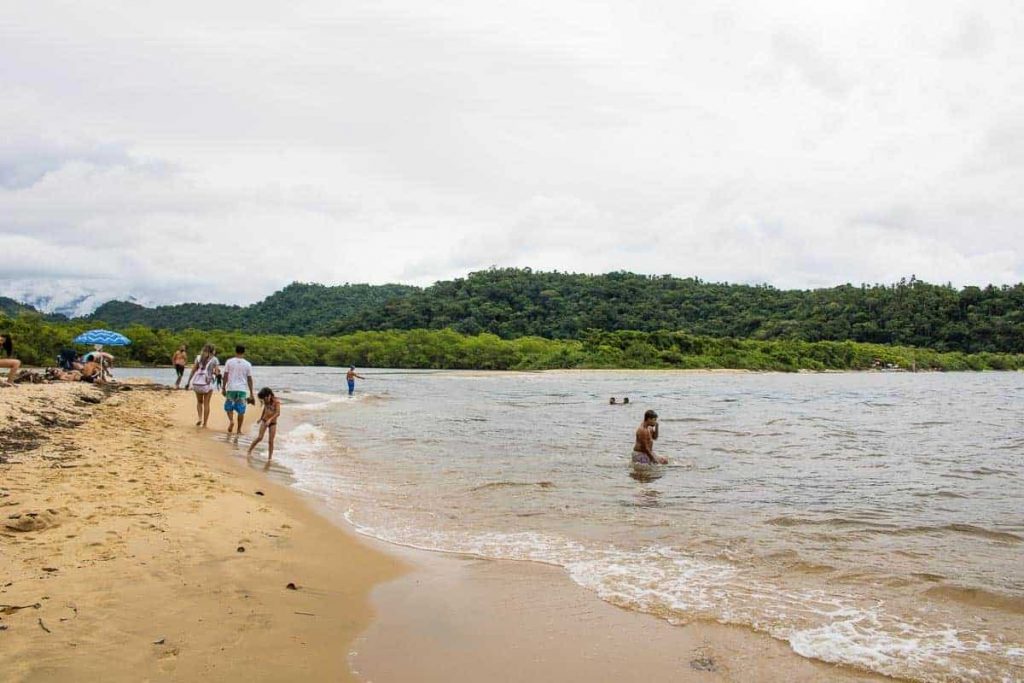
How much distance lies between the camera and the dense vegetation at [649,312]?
11231 centimetres

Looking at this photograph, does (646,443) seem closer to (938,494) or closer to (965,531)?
(938,494)

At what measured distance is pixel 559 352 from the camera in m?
90.8

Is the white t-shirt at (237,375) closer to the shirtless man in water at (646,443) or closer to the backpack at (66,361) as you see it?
the shirtless man in water at (646,443)

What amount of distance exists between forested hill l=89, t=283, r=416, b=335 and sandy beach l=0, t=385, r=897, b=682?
121 metres

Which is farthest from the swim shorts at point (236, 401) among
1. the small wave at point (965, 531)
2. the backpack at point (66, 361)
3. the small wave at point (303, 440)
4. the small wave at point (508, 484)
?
the backpack at point (66, 361)

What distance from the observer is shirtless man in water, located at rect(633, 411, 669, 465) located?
15016 millimetres

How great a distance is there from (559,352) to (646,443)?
7576cm

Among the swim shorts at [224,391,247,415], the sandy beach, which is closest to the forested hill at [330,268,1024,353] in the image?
the swim shorts at [224,391,247,415]

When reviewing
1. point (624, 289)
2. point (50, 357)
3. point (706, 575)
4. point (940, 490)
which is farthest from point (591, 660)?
point (624, 289)

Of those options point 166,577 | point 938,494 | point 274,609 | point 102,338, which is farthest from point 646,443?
point 102,338

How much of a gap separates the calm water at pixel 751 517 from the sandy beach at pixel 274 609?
66 cm

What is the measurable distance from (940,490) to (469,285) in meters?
124

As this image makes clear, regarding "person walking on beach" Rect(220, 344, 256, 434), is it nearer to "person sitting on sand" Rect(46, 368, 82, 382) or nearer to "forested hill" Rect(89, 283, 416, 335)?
"person sitting on sand" Rect(46, 368, 82, 382)

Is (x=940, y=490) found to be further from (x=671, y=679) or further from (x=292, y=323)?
(x=292, y=323)
